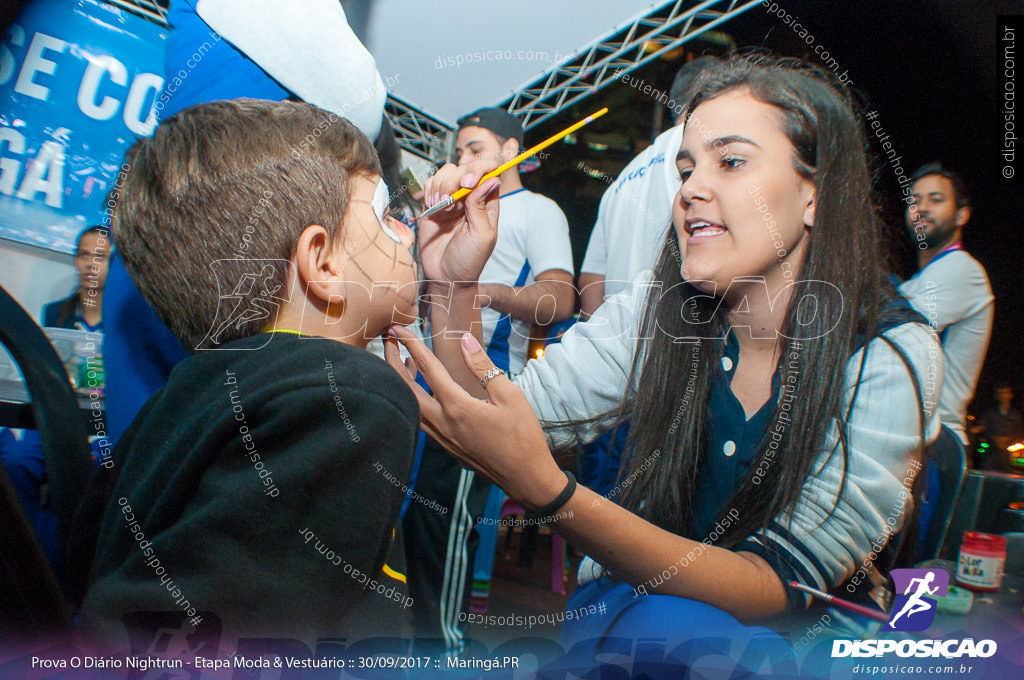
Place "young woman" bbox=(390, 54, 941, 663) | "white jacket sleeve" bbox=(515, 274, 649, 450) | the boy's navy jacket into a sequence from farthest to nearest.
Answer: "white jacket sleeve" bbox=(515, 274, 649, 450), "young woman" bbox=(390, 54, 941, 663), the boy's navy jacket

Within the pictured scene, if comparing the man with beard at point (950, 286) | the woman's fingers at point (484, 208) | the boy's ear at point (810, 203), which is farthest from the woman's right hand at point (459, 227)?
the man with beard at point (950, 286)

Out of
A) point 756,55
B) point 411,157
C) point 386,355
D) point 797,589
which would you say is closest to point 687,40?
point 756,55

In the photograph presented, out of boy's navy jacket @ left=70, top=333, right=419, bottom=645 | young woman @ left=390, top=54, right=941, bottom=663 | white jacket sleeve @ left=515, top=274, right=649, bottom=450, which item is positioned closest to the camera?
boy's navy jacket @ left=70, top=333, right=419, bottom=645

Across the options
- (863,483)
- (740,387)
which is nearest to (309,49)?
(740,387)

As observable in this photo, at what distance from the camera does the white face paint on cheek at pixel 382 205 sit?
567 millimetres

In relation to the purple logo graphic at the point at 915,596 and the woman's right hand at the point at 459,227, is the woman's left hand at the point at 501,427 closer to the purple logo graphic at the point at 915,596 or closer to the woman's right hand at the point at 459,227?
the woman's right hand at the point at 459,227

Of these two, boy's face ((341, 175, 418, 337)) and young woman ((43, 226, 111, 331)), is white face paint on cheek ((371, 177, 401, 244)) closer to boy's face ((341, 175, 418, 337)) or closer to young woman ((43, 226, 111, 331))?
boy's face ((341, 175, 418, 337))

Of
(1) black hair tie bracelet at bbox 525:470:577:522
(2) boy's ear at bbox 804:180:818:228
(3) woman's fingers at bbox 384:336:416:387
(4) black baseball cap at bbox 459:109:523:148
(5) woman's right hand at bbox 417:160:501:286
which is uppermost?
(4) black baseball cap at bbox 459:109:523:148

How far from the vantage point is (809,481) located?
22.0 inches

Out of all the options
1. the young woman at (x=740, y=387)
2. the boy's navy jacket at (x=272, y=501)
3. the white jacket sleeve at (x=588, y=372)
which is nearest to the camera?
the boy's navy jacket at (x=272, y=501)

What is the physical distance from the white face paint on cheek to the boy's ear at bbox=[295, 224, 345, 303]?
0.17 ft

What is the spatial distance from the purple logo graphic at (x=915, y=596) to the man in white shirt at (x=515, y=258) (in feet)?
1.44

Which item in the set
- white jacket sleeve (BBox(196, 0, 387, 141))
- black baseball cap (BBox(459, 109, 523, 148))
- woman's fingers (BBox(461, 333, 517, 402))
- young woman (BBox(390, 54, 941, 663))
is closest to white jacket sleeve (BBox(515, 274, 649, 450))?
young woman (BBox(390, 54, 941, 663))

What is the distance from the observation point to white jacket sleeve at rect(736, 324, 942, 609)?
0.54 m
